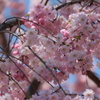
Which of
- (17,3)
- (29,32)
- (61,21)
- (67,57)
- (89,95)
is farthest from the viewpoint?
(17,3)

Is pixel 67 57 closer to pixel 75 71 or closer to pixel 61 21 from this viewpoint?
pixel 75 71

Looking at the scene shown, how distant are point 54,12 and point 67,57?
0.63 metres

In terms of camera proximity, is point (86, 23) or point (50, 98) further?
point (86, 23)

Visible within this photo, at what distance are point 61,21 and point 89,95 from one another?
3.65 ft

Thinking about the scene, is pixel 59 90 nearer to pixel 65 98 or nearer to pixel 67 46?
pixel 65 98

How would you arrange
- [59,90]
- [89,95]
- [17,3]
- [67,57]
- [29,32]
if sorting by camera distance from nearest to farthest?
1. [89,95]
2. [59,90]
3. [29,32]
4. [67,57]
5. [17,3]

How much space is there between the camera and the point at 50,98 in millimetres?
1648

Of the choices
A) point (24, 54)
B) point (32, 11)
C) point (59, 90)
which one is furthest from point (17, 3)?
point (59, 90)

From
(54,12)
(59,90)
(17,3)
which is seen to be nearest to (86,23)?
(54,12)

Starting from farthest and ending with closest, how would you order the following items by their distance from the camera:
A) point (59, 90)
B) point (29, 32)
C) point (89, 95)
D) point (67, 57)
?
1. point (67, 57)
2. point (29, 32)
3. point (59, 90)
4. point (89, 95)

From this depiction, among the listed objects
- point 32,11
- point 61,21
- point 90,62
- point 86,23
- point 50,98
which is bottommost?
point 50,98

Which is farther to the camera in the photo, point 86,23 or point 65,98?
point 86,23

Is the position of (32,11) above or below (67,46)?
above

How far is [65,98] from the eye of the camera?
1592 mm
